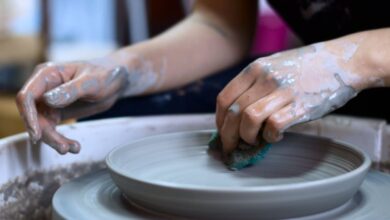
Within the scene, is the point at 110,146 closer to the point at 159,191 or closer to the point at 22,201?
the point at 22,201

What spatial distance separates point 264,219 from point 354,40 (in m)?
0.37

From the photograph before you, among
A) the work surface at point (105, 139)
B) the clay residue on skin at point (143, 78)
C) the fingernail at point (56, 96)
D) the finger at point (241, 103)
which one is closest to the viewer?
the finger at point (241, 103)

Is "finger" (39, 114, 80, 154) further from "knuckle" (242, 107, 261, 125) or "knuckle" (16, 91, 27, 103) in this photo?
"knuckle" (242, 107, 261, 125)

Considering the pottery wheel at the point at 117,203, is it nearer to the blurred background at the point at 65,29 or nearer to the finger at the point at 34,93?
the finger at the point at 34,93

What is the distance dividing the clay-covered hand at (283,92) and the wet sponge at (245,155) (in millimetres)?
15

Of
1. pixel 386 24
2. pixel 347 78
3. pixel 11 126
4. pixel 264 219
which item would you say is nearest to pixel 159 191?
pixel 264 219

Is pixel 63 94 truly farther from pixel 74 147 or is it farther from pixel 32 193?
pixel 32 193

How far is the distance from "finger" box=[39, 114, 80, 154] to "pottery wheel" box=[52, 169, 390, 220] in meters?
0.08

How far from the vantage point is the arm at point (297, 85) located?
2.93ft

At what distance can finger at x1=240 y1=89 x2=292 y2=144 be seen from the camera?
0.88 meters

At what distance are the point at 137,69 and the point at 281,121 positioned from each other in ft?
1.67

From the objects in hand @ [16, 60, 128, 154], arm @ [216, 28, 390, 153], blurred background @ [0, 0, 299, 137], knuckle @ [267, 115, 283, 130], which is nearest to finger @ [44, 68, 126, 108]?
hand @ [16, 60, 128, 154]

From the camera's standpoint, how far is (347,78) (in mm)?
972

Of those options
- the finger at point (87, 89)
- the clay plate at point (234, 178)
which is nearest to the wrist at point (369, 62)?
the clay plate at point (234, 178)
